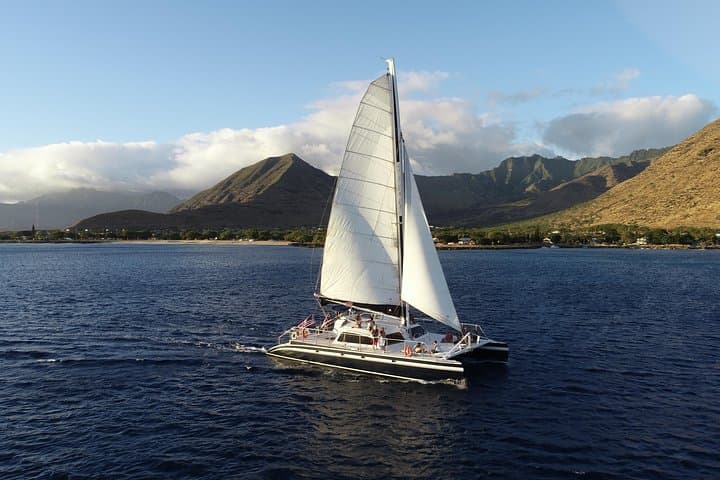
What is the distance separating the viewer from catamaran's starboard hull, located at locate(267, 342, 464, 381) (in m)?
36.6

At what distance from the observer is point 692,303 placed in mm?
74375

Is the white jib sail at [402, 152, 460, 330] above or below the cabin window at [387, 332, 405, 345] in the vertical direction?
above

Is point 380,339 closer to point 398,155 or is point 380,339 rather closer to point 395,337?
point 395,337

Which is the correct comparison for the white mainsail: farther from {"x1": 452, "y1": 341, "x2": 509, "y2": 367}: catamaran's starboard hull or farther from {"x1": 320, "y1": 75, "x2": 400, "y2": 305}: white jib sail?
{"x1": 452, "y1": 341, "x2": 509, "y2": 367}: catamaran's starboard hull

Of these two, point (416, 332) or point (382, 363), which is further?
point (416, 332)

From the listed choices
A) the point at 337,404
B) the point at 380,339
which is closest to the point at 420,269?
the point at 380,339

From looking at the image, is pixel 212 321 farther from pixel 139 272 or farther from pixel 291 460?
pixel 139 272

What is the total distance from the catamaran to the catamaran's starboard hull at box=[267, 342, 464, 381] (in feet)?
0.25

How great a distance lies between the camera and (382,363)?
38000 millimetres

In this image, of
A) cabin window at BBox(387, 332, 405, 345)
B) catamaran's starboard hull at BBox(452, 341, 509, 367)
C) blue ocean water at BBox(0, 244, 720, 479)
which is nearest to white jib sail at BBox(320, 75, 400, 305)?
cabin window at BBox(387, 332, 405, 345)

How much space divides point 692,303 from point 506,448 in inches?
2459

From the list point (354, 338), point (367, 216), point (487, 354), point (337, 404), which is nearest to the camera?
point (337, 404)

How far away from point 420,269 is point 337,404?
12200mm

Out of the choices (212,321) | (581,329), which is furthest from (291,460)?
(581,329)
